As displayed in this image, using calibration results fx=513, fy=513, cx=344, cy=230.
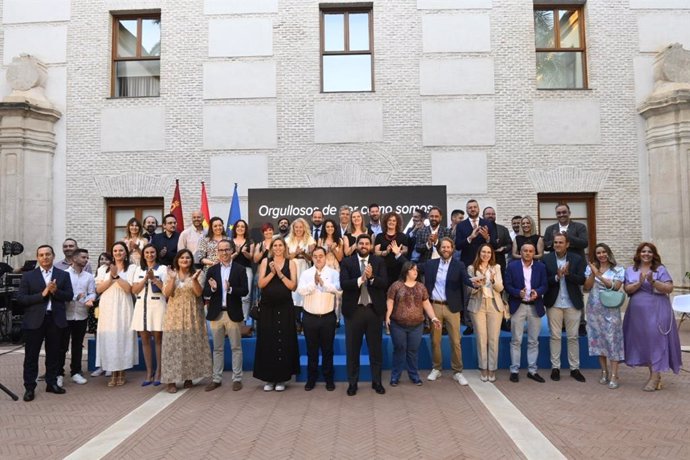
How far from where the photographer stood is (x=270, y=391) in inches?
269

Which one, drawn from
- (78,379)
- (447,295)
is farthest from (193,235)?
(447,295)

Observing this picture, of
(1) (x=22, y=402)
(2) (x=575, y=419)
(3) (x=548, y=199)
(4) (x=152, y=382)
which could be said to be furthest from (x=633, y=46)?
(1) (x=22, y=402)

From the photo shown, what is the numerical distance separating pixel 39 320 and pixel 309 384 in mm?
3646

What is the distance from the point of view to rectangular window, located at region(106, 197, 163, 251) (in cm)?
1338

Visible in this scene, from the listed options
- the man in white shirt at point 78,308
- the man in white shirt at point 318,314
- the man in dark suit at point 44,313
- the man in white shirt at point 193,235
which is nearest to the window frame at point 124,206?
the man in white shirt at point 193,235

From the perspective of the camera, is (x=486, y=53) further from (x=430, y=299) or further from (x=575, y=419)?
(x=575, y=419)

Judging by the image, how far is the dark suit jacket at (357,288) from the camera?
22.2 feet

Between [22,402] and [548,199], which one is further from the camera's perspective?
[548,199]

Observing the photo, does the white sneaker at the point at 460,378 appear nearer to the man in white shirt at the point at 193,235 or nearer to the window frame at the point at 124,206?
the man in white shirt at the point at 193,235

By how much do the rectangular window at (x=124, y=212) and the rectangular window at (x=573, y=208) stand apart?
32.3 ft

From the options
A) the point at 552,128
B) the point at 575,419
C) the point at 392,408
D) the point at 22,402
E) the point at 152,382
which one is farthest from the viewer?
the point at 552,128

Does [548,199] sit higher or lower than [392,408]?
higher

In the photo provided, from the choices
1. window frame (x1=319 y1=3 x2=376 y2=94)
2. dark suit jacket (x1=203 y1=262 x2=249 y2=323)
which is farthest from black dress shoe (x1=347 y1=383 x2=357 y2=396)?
window frame (x1=319 y1=3 x2=376 y2=94)

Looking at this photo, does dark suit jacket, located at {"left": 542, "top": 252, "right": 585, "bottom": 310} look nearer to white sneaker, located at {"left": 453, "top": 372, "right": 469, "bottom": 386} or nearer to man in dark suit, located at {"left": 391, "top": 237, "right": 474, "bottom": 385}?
man in dark suit, located at {"left": 391, "top": 237, "right": 474, "bottom": 385}
